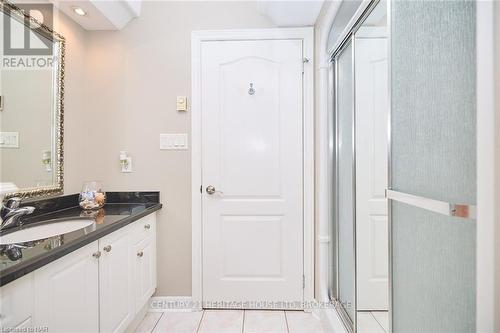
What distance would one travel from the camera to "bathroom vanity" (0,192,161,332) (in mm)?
970

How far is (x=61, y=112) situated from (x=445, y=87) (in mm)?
2199

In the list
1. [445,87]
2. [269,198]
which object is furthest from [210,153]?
[445,87]

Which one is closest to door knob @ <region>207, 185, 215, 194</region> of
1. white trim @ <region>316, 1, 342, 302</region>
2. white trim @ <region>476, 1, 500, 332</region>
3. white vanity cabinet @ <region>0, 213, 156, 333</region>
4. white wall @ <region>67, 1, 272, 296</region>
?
white wall @ <region>67, 1, 272, 296</region>

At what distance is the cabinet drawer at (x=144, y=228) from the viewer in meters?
1.83

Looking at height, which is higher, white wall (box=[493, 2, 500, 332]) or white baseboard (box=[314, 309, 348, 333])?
white wall (box=[493, 2, 500, 332])

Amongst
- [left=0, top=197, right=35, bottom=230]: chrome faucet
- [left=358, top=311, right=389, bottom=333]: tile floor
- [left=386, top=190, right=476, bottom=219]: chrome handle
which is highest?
[left=386, top=190, right=476, bottom=219]: chrome handle

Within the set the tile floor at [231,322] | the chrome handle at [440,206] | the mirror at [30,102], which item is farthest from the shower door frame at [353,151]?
the mirror at [30,102]

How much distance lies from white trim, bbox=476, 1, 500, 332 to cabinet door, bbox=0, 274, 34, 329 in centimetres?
132

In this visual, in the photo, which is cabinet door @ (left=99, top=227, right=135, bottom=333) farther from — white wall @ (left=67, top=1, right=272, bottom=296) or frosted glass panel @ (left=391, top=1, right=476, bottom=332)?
frosted glass panel @ (left=391, top=1, right=476, bottom=332)

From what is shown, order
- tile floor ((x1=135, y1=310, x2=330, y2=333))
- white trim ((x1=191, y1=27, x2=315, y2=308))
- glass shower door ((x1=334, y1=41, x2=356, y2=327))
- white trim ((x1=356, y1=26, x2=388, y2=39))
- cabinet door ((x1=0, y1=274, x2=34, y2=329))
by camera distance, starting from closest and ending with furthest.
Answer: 1. cabinet door ((x1=0, y1=274, x2=34, y2=329))
2. white trim ((x1=356, y1=26, x2=388, y2=39))
3. glass shower door ((x1=334, y1=41, x2=356, y2=327))
4. tile floor ((x1=135, y1=310, x2=330, y2=333))
5. white trim ((x1=191, y1=27, x2=315, y2=308))

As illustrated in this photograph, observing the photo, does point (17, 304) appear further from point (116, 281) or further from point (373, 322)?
point (373, 322)

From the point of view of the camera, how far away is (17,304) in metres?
0.95

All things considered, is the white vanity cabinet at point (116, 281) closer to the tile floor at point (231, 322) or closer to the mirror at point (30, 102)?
the tile floor at point (231, 322)

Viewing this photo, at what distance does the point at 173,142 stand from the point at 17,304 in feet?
4.67
